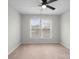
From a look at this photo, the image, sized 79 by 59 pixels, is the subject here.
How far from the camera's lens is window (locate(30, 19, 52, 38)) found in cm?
790

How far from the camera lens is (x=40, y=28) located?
7945mm

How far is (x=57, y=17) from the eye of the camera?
26.1 feet

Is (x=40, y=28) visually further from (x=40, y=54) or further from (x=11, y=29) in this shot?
(x=40, y=54)

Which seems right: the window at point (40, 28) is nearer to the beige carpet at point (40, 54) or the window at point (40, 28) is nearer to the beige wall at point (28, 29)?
the beige wall at point (28, 29)

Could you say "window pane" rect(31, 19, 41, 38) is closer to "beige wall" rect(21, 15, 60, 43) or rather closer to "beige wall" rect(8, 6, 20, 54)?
"beige wall" rect(21, 15, 60, 43)

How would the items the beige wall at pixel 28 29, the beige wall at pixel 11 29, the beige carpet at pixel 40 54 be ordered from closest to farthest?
1. the beige carpet at pixel 40 54
2. the beige wall at pixel 11 29
3. the beige wall at pixel 28 29

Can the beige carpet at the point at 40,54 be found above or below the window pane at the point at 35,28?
below

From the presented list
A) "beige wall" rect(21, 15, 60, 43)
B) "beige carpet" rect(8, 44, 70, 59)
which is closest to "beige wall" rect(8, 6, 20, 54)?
"beige carpet" rect(8, 44, 70, 59)

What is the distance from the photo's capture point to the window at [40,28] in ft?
25.9

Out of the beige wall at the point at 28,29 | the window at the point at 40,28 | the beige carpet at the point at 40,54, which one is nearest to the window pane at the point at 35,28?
the window at the point at 40,28

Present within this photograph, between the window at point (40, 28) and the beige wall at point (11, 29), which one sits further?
the window at point (40, 28)
